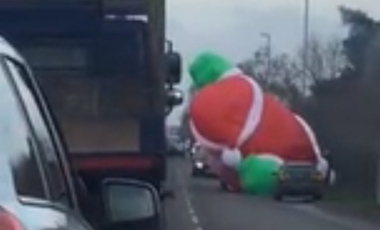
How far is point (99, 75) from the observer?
15.0 m

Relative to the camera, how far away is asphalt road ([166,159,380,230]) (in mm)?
36625

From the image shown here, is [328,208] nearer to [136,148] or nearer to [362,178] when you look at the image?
[362,178]

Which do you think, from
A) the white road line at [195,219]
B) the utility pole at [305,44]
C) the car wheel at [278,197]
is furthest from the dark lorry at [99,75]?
the utility pole at [305,44]

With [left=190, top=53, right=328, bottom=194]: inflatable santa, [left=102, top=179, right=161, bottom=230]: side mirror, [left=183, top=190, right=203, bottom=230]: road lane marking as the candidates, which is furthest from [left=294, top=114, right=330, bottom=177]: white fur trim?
[left=102, top=179, right=161, bottom=230]: side mirror

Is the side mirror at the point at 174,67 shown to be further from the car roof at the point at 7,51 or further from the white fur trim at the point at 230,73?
the white fur trim at the point at 230,73

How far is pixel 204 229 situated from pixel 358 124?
2137 cm

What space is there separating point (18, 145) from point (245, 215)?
38168mm

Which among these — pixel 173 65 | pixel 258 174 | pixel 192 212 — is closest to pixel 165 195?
pixel 173 65

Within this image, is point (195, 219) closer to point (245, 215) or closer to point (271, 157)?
point (245, 215)

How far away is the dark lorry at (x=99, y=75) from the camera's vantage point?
14.1 meters

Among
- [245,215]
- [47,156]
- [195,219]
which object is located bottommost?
[245,215]

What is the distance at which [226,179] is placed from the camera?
60000 millimetres

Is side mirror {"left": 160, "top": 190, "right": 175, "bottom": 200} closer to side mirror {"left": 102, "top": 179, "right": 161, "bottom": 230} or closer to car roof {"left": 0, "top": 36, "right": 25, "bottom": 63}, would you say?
side mirror {"left": 102, "top": 179, "right": 161, "bottom": 230}

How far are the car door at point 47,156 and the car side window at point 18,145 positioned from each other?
42 mm
